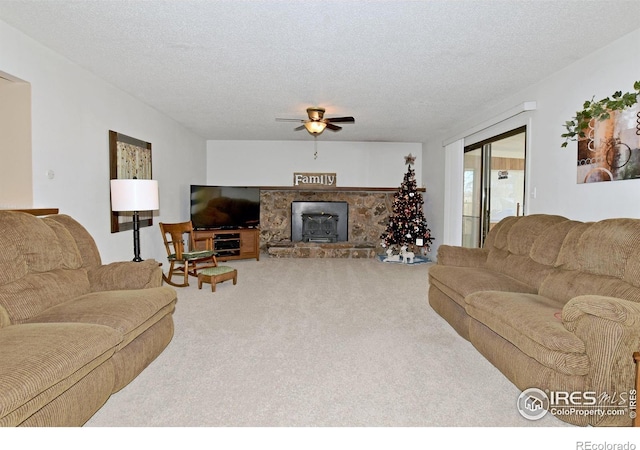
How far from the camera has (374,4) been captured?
262 centimetres

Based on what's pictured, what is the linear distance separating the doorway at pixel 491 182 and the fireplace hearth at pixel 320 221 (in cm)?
268

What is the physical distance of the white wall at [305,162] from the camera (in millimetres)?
8453

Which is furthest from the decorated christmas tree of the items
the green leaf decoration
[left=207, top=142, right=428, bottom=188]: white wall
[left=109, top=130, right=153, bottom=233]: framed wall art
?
[left=109, top=130, right=153, bottom=233]: framed wall art

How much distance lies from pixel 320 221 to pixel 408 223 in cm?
194

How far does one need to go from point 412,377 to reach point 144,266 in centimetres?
215

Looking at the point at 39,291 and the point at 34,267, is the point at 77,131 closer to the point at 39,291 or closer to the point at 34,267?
the point at 34,267

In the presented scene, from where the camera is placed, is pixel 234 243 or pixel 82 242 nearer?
pixel 82 242

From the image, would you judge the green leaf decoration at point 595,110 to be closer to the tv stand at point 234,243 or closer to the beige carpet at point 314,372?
the beige carpet at point 314,372

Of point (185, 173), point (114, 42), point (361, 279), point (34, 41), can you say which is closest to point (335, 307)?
point (361, 279)

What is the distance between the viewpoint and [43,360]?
1.68 m

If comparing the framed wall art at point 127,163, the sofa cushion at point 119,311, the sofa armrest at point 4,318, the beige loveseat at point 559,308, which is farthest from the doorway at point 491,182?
the sofa armrest at point 4,318

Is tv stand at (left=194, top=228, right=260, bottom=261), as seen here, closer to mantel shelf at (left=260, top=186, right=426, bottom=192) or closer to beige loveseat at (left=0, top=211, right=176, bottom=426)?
mantel shelf at (left=260, top=186, right=426, bottom=192)

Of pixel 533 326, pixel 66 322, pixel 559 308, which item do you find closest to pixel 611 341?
pixel 533 326
